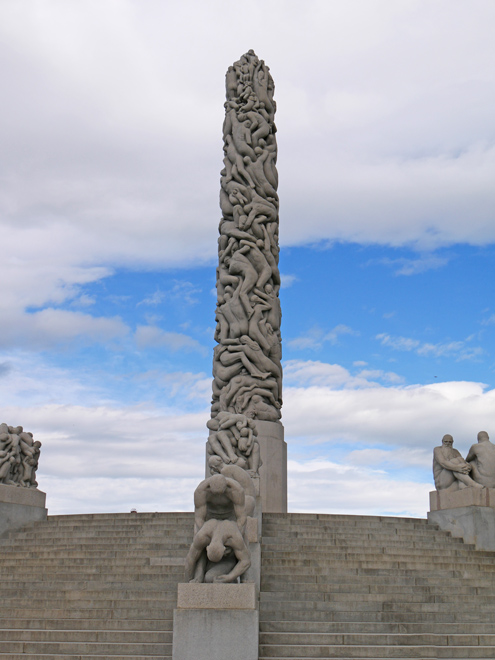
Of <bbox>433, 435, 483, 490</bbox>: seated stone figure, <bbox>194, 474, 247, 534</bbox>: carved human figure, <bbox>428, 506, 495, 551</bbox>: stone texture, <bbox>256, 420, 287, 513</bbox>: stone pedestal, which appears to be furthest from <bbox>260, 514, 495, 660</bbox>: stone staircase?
<bbox>256, 420, 287, 513</bbox>: stone pedestal

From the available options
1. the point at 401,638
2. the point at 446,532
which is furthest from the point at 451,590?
the point at 446,532

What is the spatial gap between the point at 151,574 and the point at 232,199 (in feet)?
33.4

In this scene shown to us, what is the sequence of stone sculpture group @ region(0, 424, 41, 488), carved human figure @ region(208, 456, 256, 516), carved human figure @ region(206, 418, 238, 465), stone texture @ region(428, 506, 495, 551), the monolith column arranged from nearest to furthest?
1. carved human figure @ region(208, 456, 256, 516)
2. stone texture @ region(428, 506, 495, 551)
3. carved human figure @ region(206, 418, 238, 465)
4. stone sculpture group @ region(0, 424, 41, 488)
5. the monolith column

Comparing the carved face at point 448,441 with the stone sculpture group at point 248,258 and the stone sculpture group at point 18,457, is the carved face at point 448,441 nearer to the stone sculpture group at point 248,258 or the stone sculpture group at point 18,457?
the stone sculpture group at point 248,258

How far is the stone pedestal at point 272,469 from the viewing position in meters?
16.7

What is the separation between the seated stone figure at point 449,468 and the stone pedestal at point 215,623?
21.5ft

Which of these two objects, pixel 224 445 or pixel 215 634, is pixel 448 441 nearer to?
pixel 224 445

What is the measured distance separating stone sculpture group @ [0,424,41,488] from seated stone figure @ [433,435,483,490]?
7338 mm

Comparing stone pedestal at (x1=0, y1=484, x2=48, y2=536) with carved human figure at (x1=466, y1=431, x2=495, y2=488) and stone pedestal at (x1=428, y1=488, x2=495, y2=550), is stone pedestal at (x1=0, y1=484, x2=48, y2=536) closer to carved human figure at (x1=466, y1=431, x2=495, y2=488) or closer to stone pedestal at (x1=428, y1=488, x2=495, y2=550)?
stone pedestal at (x1=428, y1=488, x2=495, y2=550)

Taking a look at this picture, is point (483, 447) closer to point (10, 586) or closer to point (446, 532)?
point (446, 532)

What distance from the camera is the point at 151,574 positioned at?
34.4ft

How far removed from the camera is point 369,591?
400 inches

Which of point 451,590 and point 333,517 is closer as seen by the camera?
point 451,590

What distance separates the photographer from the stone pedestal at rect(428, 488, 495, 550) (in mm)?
12602
